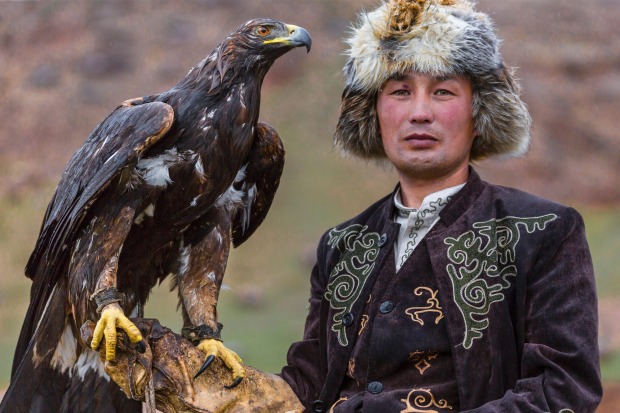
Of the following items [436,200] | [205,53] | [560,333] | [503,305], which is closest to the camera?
[560,333]

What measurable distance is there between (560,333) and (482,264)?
276 millimetres

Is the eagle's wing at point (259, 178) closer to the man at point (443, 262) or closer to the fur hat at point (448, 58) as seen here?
the man at point (443, 262)

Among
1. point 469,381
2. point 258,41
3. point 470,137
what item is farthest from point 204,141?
point 469,381

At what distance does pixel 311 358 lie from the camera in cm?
271

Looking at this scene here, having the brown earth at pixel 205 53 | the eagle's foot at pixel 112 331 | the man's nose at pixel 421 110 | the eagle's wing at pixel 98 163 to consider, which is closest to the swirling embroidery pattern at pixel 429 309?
the man's nose at pixel 421 110

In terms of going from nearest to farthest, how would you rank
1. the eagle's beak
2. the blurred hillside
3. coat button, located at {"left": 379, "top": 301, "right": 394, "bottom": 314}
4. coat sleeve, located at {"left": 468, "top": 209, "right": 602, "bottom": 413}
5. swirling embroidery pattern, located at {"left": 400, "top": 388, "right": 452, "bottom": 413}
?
coat sleeve, located at {"left": 468, "top": 209, "right": 602, "bottom": 413} < swirling embroidery pattern, located at {"left": 400, "top": 388, "right": 452, "bottom": 413} < coat button, located at {"left": 379, "top": 301, "right": 394, "bottom": 314} < the eagle's beak < the blurred hillside

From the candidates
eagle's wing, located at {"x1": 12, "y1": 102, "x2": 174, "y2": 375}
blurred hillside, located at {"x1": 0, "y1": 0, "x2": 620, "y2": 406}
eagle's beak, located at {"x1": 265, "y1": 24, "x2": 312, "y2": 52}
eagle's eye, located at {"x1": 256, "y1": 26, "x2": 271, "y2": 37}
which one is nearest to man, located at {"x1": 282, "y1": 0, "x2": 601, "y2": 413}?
eagle's beak, located at {"x1": 265, "y1": 24, "x2": 312, "y2": 52}

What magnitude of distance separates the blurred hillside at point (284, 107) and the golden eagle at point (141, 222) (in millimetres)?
2975

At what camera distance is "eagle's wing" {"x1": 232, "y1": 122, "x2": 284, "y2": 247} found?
2838mm

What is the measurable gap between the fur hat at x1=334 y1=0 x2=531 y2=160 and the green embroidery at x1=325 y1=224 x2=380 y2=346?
0.36m

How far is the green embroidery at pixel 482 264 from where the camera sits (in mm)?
2279

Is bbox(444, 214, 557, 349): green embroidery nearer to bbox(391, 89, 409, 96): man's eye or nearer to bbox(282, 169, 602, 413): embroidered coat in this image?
bbox(282, 169, 602, 413): embroidered coat

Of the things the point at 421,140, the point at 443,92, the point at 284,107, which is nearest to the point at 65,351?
the point at 421,140

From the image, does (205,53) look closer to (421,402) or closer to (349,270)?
(349,270)
